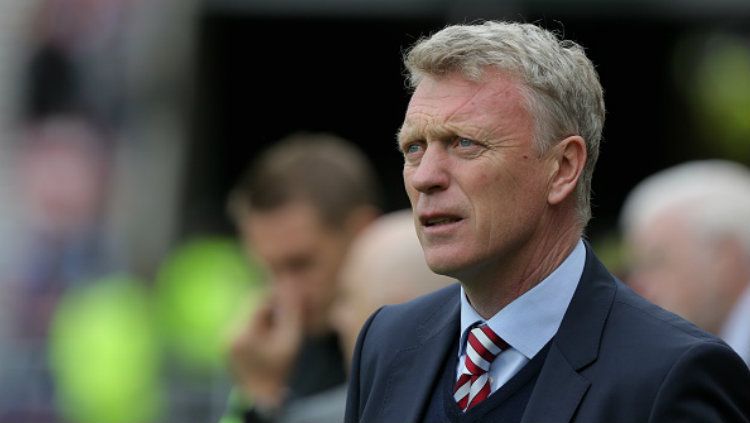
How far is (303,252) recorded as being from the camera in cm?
628

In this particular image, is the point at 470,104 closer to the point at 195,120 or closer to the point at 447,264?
the point at 447,264

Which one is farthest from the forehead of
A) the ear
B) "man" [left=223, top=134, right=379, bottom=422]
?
"man" [left=223, top=134, right=379, bottom=422]

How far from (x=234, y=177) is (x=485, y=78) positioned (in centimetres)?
1404

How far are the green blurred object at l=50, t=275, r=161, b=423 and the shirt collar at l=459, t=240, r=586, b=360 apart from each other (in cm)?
744

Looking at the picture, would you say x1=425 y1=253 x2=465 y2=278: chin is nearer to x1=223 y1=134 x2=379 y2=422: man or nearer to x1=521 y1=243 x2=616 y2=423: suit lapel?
x1=521 y1=243 x2=616 y2=423: suit lapel

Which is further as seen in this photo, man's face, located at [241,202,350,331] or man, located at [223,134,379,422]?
man's face, located at [241,202,350,331]

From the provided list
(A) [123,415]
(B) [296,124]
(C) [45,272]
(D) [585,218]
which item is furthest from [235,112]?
(D) [585,218]

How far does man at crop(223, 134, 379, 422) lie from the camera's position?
600 cm

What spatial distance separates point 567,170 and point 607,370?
512 millimetres

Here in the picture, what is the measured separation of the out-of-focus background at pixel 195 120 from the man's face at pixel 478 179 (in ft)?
27.0

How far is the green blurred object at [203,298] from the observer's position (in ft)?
38.3

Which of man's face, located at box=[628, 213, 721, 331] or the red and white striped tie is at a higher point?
the red and white striped tie

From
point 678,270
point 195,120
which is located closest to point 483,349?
point 678,270

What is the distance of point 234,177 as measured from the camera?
17.2 metres
